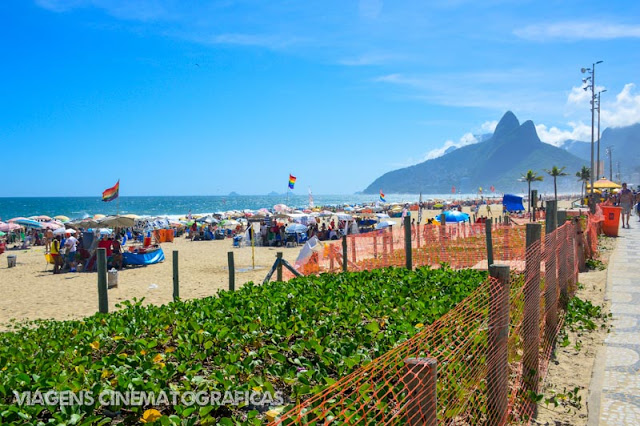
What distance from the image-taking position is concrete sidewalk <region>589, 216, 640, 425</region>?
4309mm

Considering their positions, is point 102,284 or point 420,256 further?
point 420,256

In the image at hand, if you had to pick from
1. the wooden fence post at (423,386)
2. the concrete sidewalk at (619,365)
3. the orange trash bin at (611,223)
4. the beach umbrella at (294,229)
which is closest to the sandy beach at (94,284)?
the beach umbrella at (294,229)

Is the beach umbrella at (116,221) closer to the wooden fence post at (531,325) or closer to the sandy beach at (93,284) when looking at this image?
the sandy beach at (93,284)

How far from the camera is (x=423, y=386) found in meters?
2.18

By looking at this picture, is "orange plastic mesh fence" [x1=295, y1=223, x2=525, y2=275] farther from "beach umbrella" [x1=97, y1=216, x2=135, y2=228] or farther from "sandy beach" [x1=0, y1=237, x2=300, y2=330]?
"beach umbrella" [x1=97, y1=216, x2=135, y2=228]

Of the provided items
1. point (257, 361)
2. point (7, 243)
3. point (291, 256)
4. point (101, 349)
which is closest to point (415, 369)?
point (257, 361)

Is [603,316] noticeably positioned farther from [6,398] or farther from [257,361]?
[6,398]

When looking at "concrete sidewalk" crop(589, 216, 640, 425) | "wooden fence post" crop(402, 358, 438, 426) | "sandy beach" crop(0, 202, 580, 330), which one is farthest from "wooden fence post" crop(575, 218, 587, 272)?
"wooden fence post" crop(402, 358, 438, 426)

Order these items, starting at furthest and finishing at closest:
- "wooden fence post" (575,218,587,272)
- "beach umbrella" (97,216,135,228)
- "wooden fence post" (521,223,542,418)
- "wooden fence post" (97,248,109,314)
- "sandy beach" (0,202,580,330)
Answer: "beach umbrella" (97,216,135,228) < "sandy beach" (0,202,580,330) < "wooden fence post" (575,218,587,272) < "wooden fence post" (97,248,109,314) < "wooden fence post" (521,223,542,418)

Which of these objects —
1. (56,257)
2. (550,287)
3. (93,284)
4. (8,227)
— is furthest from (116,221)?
(550,287)

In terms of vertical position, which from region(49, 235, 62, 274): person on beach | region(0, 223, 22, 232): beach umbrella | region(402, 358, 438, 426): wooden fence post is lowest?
region(49, 235, 62, 274): person on beach

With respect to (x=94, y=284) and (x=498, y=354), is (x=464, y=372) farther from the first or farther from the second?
(x=94, y=284)

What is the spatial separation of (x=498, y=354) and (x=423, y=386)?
68.9 inches

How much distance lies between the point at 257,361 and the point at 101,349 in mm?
1682
